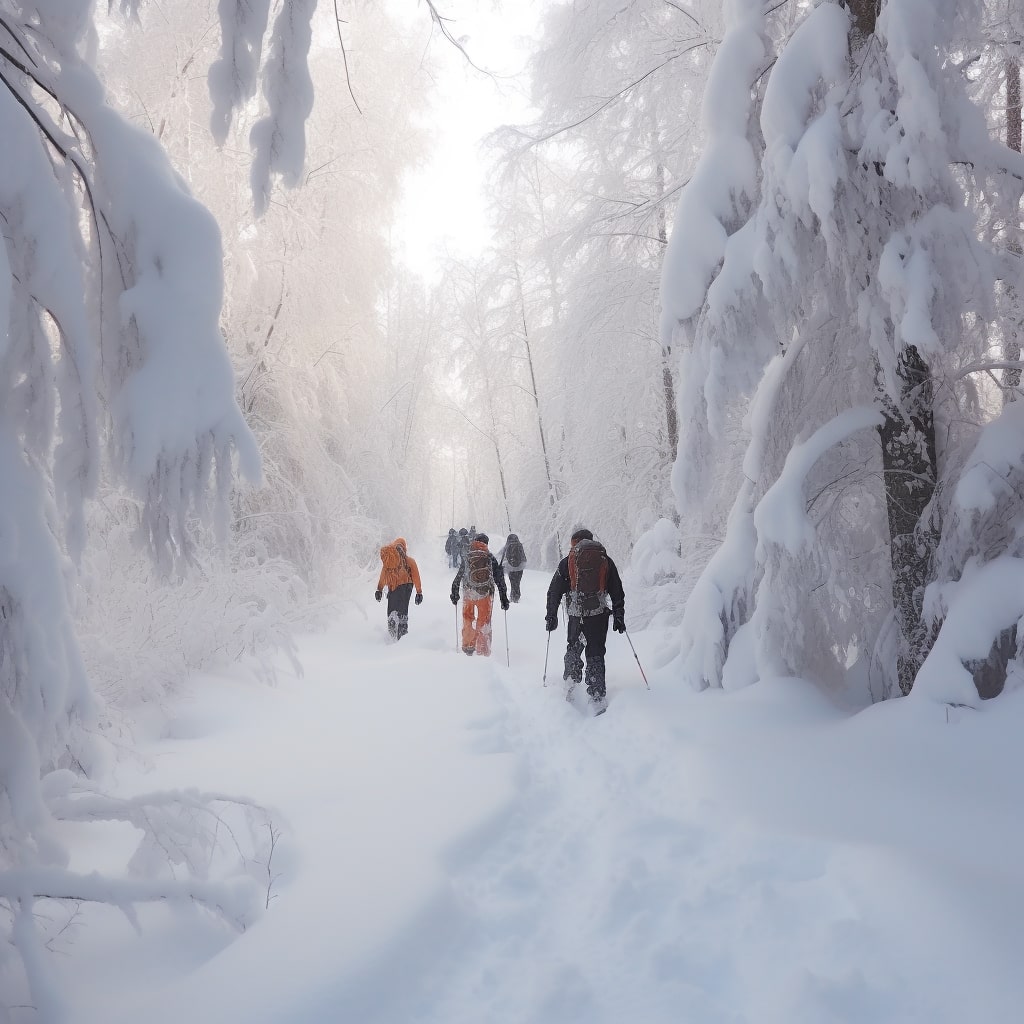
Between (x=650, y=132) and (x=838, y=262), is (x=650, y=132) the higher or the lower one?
the higher one

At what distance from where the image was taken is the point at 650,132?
9539mm

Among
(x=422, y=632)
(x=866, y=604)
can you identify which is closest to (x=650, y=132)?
(x=866, y=604)

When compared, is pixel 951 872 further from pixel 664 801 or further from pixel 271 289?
pixel 271 289

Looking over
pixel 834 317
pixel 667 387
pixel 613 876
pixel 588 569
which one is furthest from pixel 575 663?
pixel 667 387

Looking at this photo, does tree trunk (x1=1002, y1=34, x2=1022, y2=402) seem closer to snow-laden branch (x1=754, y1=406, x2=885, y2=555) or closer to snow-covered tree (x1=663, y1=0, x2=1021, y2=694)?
snow-covered tree (x1=663, y1=0, x2=1021, y2=694)

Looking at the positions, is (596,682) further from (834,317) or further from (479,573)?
(834,317)

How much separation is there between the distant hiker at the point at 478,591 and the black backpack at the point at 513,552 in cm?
682

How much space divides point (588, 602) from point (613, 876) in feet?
13.0

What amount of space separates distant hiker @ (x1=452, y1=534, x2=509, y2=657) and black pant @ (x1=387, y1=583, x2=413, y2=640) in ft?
4.20

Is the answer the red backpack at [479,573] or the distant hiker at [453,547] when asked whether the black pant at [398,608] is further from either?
the distant hiker at [453,547]

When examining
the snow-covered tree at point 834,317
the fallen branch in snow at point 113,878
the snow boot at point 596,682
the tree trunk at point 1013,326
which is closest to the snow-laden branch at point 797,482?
the snow-covered tree at point 834,317

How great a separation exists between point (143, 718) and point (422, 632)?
6.86 m

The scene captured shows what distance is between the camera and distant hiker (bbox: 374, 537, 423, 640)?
1090 centimetres

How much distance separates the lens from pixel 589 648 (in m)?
7.01
